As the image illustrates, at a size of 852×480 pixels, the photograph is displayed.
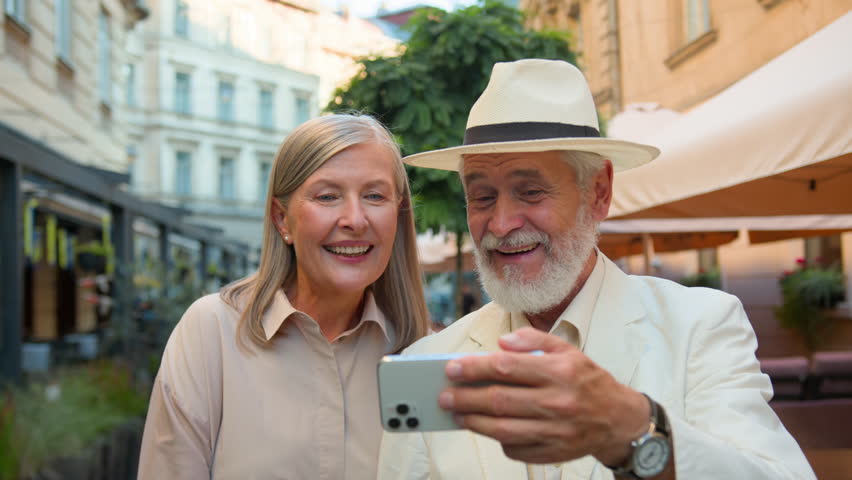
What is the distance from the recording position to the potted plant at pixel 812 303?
809 cm

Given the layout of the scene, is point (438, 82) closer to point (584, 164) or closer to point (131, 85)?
point (584, 164)

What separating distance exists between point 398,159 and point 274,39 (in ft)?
38.5

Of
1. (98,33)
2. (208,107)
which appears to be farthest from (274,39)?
(208,107)

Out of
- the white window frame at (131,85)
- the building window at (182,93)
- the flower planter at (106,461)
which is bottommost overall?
the flower planter at (106,461)

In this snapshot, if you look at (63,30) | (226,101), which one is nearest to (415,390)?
(63,30)

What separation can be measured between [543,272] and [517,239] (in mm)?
106

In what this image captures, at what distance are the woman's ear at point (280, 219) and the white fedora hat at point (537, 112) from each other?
0.55 m

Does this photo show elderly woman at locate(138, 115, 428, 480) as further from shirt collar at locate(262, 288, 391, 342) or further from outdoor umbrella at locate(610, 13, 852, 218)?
outdoor umbrella at locate(610, 13, 852, 218)

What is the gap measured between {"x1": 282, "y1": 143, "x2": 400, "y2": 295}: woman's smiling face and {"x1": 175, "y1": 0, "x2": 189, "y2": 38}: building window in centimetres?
1339

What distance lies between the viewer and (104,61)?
12969mm

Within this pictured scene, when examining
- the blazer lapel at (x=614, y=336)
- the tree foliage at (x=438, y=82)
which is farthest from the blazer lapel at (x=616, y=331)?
the tree foliage at (x=438, y=82)

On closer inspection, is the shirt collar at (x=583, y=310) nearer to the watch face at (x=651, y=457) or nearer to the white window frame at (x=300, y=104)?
the watch face at (x=651, y=457)

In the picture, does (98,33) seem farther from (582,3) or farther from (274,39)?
(582,3)

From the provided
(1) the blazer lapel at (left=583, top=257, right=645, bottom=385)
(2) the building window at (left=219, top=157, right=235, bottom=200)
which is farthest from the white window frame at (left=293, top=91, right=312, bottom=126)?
(2) the building window at (left=219, top=157, right=235, bottom=200)
